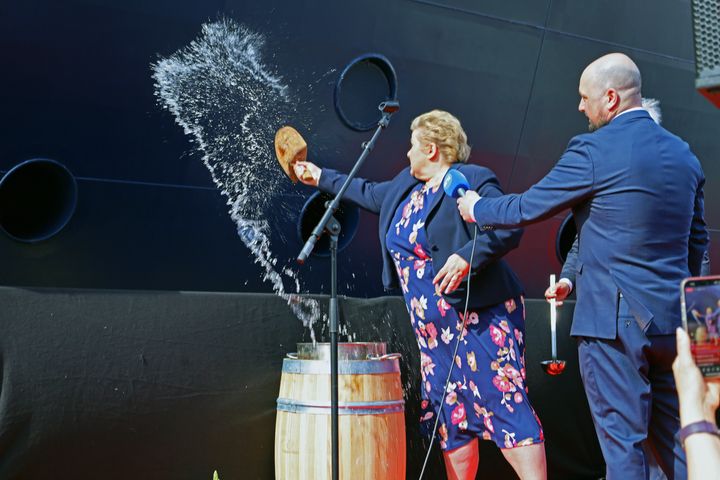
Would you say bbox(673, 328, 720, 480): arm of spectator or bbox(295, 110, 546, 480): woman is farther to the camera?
bbox(295, 110, 546, 480): woman

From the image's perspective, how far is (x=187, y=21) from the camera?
339 centimetres

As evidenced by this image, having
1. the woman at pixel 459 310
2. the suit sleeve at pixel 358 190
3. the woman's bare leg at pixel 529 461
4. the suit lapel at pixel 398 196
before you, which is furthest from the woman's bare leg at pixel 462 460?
the suit sleeve at pixel 358 190

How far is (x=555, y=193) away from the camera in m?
2.47

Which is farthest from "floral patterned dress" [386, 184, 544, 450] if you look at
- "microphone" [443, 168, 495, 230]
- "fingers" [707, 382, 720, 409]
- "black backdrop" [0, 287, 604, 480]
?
"fingers" [707, 382, 720, 409]

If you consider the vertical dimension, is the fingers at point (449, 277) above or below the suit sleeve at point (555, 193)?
below

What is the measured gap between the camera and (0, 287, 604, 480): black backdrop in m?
2.65

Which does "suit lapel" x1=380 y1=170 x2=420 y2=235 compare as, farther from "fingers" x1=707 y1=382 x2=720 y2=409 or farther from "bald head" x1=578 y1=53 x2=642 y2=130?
"fingers" x1=707 y1=382 x2=720 y2=409

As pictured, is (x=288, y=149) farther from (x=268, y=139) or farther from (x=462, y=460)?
(x=462, y=460)

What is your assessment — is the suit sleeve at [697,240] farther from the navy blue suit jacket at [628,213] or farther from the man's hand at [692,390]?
the man's hand at [692,390]

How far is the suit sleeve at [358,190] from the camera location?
3.36 metres

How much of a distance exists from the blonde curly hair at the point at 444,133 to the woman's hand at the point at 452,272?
16.8 inches

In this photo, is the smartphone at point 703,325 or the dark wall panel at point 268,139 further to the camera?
the dark wall panel at point 268,139

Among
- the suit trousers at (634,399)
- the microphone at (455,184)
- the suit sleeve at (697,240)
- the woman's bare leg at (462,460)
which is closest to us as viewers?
the suit trousers at (634,399)

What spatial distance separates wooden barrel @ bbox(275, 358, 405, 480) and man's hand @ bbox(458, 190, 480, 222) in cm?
64
